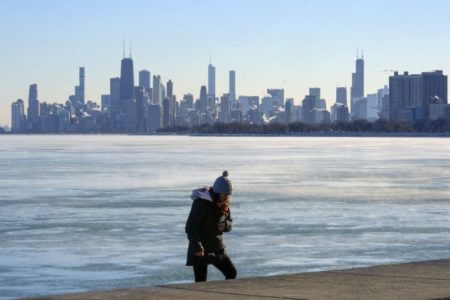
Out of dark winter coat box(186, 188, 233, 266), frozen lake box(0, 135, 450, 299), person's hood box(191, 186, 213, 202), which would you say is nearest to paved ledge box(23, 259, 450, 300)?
dark winter coat box(186, 188, 233, 266)

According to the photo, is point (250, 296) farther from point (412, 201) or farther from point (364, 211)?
point (412, 201)

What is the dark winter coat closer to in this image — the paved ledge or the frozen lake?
the paved ledge

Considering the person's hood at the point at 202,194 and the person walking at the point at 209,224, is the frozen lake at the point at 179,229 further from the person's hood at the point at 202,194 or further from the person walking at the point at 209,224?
the person's hood at the point at 202,194

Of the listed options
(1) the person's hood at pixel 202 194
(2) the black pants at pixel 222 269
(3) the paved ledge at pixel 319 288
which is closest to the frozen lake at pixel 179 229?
(2) the black pants at pixel 222 269

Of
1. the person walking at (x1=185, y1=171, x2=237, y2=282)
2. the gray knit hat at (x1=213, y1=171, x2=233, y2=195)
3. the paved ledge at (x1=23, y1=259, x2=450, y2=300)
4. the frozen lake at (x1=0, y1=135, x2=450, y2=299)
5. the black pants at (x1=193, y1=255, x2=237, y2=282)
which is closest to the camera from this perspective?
the paved ledge at (x1=23, y1=259, x2=450, y2=300)

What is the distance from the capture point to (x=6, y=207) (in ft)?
111

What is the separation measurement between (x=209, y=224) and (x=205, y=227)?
67mm

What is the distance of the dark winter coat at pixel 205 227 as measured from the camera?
41.2ft

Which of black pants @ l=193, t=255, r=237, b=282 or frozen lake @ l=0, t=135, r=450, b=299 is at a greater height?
black pants @ l=193, t=255, r=237, b=282

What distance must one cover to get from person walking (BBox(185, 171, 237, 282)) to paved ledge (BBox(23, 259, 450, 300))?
0.71m

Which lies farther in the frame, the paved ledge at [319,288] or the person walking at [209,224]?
the person walking at [209,224]

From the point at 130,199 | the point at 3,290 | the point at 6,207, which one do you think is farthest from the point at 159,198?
the point at 3,290

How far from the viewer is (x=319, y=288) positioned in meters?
11.5

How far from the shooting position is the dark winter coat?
12.5 m
